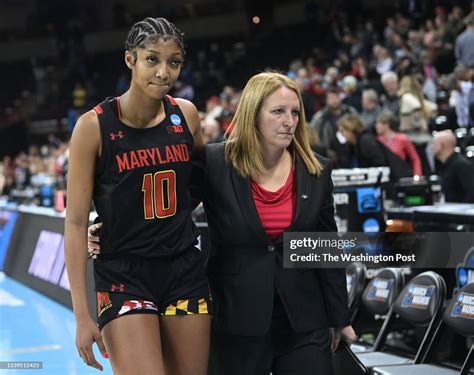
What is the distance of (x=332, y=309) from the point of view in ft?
11.5

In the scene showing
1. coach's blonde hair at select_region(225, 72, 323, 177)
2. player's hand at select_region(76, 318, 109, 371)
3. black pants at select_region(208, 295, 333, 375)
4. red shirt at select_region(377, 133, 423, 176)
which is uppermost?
coach's blonde hair at select_region(225, 72, 323, 177)

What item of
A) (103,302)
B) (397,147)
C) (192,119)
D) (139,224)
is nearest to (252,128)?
(192,119)

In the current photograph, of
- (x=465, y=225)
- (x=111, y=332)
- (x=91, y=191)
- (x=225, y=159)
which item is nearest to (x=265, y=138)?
(x=225, y=159)

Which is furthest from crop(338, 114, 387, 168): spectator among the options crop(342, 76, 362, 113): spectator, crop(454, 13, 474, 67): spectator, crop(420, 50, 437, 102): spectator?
crop(454, 13, 474, 67): spectator

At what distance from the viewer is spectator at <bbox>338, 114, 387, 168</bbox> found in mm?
9500

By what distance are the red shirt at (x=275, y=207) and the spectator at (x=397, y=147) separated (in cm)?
617

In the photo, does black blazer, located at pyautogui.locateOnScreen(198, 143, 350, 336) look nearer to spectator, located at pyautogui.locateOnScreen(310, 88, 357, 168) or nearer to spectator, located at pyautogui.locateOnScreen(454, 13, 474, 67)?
spectator, located at pyautogui.locateOnScreen(310, 88, 357, 168)

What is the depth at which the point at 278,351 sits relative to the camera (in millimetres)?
3506

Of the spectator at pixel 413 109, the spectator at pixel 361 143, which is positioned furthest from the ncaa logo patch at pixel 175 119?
the spectator at pixel 413 109

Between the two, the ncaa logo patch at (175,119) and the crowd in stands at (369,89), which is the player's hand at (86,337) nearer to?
the ncaa logo patch at (175,119)

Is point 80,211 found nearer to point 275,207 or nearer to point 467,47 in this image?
point 275,207

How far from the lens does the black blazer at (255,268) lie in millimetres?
3416

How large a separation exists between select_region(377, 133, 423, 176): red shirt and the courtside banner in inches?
161

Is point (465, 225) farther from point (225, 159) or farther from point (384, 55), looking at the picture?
point (384, 55)
